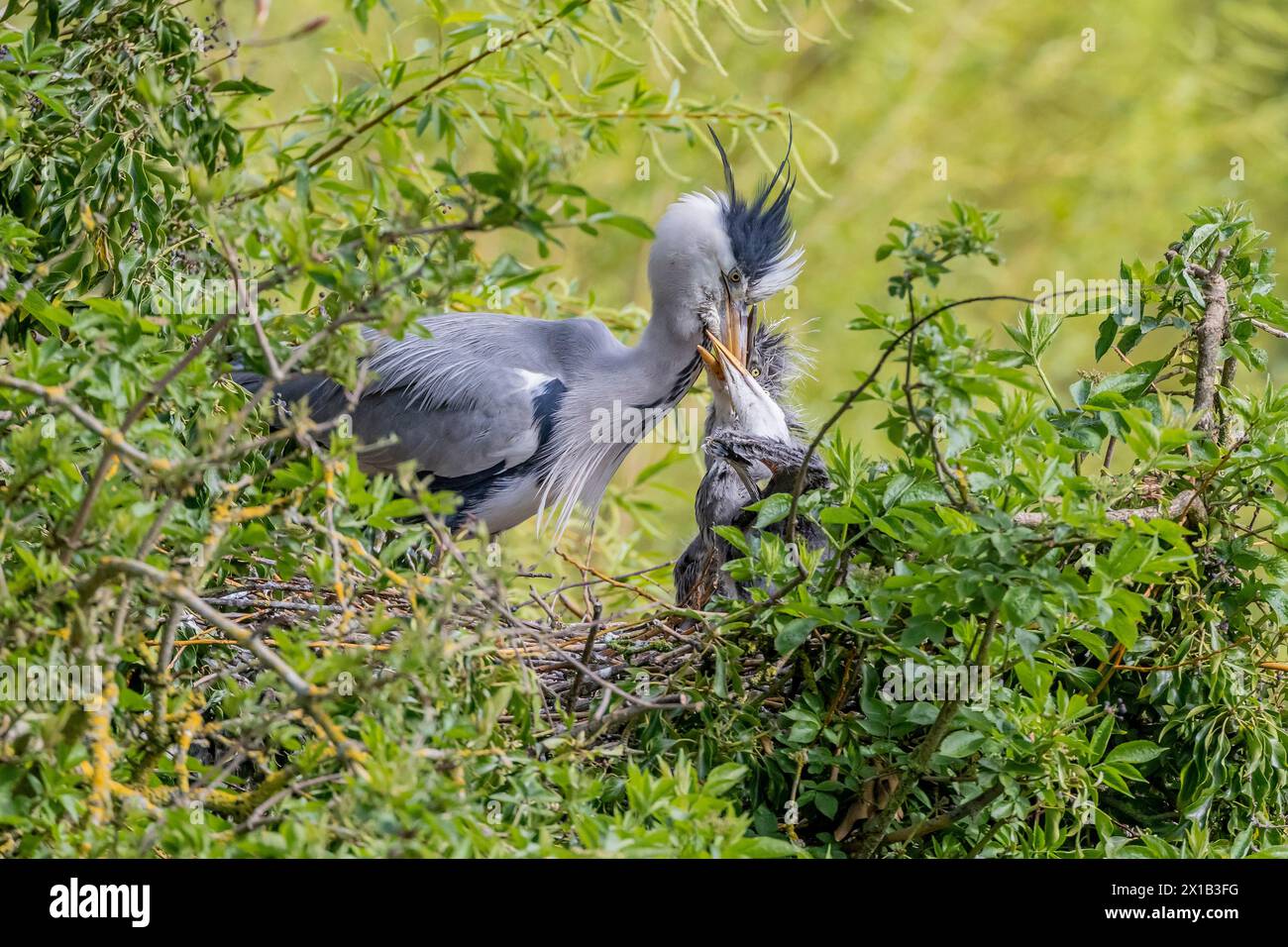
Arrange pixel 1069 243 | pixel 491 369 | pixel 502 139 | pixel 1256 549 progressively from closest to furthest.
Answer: pixel 502 139 → pixel 1256 549 → pixel 491 369 → pixel 1069 243

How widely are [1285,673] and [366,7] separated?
2185 mm

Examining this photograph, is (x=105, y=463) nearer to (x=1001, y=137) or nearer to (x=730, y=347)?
(x=730, y=347)

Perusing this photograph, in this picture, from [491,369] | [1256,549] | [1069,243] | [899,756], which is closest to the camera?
[899,756]

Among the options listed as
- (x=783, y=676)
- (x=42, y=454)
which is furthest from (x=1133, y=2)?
(x=42, y=454)

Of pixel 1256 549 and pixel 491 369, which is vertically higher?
pixel 491 369

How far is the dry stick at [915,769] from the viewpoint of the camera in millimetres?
2275

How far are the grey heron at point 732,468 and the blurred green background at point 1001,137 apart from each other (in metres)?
4.42

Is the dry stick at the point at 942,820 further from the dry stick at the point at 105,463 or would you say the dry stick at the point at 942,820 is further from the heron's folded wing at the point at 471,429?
the heron's folded wing at the point at 471,429

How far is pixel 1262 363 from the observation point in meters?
2.79

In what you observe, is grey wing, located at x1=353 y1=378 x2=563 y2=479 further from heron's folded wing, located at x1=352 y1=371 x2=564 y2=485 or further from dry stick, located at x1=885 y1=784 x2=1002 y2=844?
dry stick, located at x1=885 y1=784 x2=1002 y2=844

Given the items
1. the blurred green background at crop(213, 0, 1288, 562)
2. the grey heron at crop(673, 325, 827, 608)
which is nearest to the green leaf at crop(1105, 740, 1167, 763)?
the grey heron at crop(673, 325, 827, 608)

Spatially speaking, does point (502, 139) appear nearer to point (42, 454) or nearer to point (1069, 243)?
point (42, 454)

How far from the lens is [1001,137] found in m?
10.7
